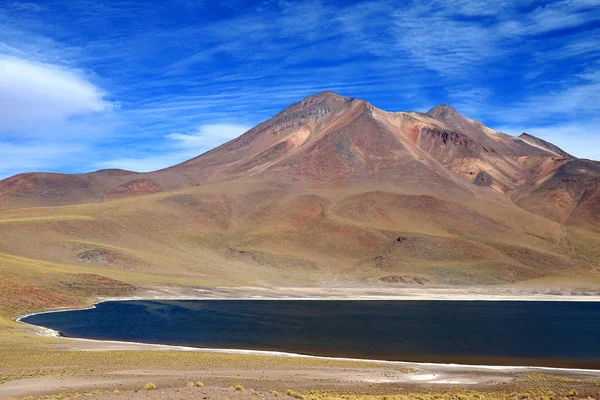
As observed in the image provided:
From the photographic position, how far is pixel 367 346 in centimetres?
5781

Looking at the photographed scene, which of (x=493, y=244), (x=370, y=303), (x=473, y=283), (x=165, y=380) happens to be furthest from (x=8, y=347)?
(x=493, y=244)

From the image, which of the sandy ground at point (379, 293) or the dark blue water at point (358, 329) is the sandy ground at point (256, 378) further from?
the sandy ground at point (379, 293)

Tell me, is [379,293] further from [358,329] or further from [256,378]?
[256,378]

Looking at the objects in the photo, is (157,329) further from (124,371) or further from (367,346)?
(124,371)

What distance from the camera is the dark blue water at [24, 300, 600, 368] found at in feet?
183

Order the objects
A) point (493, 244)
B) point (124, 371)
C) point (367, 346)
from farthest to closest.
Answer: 1. point (493, 244)
2. point (367, 346)
3. point (124, 371)

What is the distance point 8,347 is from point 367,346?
31601mm

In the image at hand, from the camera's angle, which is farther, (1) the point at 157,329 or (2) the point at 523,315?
(2) the point at 523,315

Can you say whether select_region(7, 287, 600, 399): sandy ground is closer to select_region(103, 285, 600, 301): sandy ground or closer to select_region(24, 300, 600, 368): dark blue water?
select_region(24, 300, 600, 368): dark blue water

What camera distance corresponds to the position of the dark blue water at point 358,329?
55.7 meters

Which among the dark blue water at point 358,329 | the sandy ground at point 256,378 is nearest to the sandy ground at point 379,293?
the dark blue water at point 358,329

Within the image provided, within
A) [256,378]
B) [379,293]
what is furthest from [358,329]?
[379,293]

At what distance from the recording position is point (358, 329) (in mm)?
71062

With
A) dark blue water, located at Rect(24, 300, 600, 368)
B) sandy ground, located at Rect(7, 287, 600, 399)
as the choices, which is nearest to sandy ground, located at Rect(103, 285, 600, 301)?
dark blue water, located at Rect(24, 300, 600, 368)
